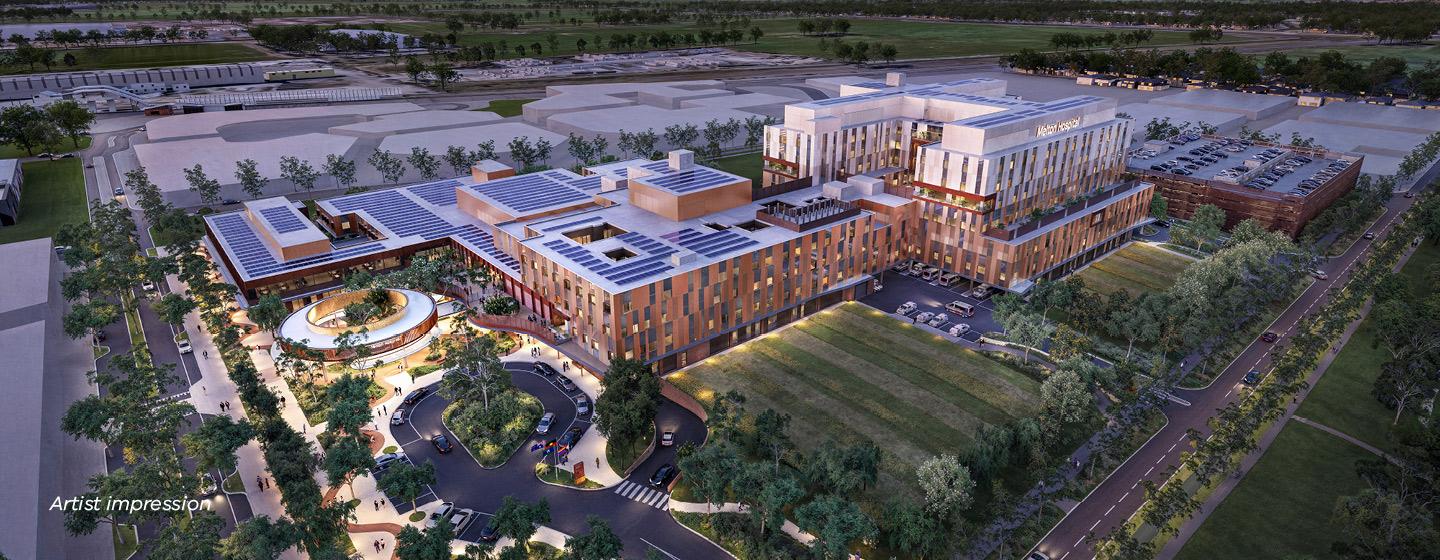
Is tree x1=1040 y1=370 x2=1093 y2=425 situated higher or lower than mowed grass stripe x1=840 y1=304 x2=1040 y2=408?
higher

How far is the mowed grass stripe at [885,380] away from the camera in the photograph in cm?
8750

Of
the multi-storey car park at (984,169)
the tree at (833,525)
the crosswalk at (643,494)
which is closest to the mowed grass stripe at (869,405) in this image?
the tree at (833,525)

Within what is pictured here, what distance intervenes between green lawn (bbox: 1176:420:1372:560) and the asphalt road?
258 inches

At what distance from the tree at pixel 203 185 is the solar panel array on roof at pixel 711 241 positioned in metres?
111

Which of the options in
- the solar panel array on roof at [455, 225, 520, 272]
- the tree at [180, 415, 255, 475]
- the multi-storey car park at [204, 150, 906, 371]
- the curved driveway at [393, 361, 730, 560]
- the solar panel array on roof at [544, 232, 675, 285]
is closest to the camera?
the curved driveway at [393, 361, 730, 560]

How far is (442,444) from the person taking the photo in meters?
82.9

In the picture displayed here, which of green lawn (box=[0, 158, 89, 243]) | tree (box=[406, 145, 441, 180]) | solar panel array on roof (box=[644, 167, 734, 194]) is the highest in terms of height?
solar panel array on roof (box=[644, 167, 734, 194])

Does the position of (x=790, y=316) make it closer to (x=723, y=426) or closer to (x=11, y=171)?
(x=723, y=426)

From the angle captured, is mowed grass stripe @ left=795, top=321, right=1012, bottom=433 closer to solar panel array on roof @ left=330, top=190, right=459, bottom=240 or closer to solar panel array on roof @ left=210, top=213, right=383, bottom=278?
solar panel array on roof @ left=330, top=190, right=459, bottom=240

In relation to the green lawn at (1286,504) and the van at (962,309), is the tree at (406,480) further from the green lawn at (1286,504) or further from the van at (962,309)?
the van at (962,309)

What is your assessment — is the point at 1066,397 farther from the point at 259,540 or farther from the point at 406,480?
the point at 259,540

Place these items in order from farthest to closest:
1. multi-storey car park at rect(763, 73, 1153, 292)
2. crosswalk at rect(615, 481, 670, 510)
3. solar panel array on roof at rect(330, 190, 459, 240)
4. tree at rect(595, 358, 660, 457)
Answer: solar panel array on roof at rect(330, 190, 459, 240)
multi-storey car park at rect(763, 73, 1153, 292)
tree at rect(595, 358, 660, 457)
crosswalk at rect(615, 481, 670, 510)

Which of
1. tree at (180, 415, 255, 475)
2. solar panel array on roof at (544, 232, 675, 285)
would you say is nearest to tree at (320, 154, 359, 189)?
solar panel array on roof at (544, 232, 675, 285)

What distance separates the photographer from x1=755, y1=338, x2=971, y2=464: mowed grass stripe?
8381cm
